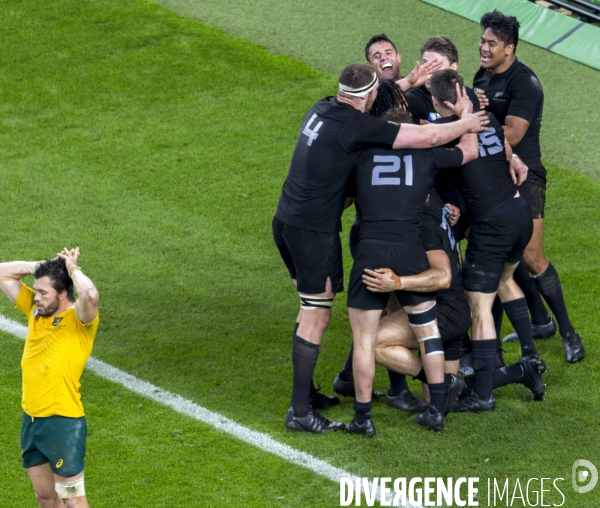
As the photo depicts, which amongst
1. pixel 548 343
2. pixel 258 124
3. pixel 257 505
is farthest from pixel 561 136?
pixel 257 505

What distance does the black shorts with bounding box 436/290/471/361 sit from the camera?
6520mm

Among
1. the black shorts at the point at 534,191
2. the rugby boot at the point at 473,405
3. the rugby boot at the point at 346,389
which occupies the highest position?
the black shorts at the point at 534,191

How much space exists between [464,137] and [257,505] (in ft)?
8.42

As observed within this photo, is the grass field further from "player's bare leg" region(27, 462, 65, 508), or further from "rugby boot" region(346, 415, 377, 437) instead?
"player's bare leg" region(27, 462, 65, 508)

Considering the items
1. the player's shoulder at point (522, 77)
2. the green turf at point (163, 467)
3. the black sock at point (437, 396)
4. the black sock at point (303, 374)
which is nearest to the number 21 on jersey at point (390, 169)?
the black sock at point (303, 374)

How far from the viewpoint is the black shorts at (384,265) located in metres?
6.14

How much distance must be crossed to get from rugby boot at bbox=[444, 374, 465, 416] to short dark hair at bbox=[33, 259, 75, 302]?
7.99 ft

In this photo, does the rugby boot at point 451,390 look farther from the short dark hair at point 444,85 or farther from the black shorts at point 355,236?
→ the short dark hair at point 444,85

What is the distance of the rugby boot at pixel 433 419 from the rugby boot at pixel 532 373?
647mm

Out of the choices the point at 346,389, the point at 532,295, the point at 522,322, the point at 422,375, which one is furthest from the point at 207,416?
the point at 532,295

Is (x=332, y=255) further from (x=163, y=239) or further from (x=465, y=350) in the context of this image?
(x=163, y=239)

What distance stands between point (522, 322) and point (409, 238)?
1351 millimetres

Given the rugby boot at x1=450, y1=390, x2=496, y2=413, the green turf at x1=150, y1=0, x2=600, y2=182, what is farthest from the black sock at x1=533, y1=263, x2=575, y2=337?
the green turf at x1=150, y1=0, x2=600, y2=182

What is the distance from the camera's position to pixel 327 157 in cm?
617
